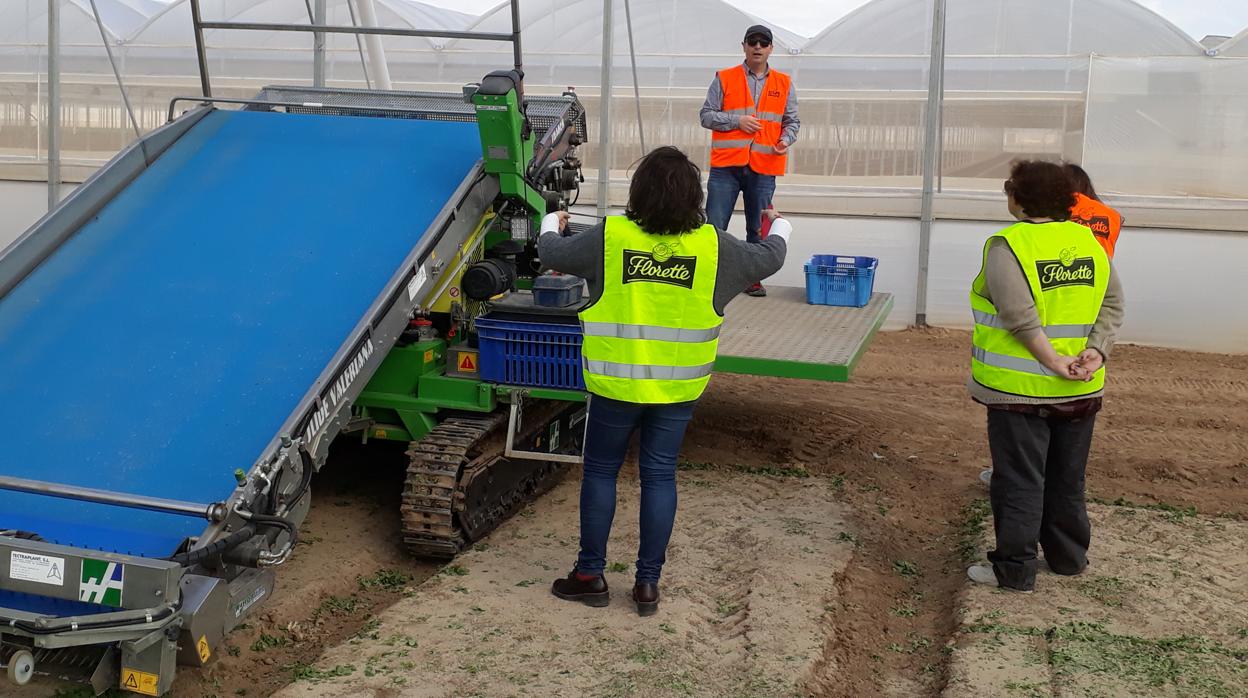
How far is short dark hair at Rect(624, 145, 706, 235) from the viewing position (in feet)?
15.3

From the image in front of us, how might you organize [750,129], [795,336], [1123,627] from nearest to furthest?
[1123,627] → [795,336] → [750,129]

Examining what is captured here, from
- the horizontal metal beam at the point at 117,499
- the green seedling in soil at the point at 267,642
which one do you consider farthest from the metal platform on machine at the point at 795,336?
the horizontal metal beam at the point at 117,499

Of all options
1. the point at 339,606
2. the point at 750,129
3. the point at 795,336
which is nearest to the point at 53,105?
the point at 750,129

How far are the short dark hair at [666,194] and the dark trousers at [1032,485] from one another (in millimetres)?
1594

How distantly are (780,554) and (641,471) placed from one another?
111cm

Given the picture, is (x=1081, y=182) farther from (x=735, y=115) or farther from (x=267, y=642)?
(x=267, y=642)

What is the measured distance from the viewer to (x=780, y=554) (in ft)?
18.8

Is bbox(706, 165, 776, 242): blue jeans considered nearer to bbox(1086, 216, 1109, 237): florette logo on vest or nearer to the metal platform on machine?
the metal platform on machine

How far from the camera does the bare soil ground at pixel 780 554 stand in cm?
452

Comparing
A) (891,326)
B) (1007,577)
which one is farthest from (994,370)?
(891,326)

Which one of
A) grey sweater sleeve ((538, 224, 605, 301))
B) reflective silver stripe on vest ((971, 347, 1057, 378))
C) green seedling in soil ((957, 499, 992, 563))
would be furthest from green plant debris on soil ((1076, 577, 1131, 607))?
grey sweater sleeve ((538, 224, 605, 301))

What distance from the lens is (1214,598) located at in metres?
5.22

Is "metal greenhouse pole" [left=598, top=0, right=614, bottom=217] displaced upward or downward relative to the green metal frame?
upward

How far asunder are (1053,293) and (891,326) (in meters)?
6.61
